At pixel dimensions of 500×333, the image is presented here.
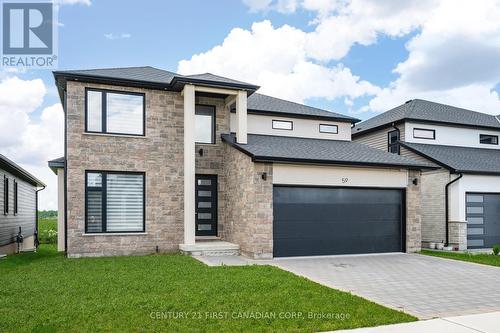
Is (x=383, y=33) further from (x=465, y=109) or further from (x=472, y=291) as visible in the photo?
(x=472, y=291)

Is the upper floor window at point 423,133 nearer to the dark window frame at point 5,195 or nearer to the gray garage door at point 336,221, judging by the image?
the gray garage door at point 336,221

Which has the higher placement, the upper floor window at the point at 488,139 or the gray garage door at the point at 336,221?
the upper floor window at the point at 488,139

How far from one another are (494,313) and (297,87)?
2391 centimetres

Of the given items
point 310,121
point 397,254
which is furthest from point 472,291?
point 310,121

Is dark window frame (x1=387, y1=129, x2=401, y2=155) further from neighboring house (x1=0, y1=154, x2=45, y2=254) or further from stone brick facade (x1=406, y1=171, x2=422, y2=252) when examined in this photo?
neighboring house (x1=0, y1=154, x2=45, y2=254)

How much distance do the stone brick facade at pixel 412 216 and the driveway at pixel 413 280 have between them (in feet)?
2.84

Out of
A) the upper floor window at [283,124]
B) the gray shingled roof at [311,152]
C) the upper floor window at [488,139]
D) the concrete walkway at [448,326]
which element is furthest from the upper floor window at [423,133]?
the concrete walkway at [448,326]

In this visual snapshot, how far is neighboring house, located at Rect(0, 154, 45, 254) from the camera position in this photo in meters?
15.2

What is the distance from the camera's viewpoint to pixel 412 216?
44.0 feet

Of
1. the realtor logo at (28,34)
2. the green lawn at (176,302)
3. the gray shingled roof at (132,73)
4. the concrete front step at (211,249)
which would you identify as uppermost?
the realtor logo at (28,34)

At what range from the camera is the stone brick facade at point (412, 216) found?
13.4 metres

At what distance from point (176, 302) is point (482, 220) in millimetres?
15070

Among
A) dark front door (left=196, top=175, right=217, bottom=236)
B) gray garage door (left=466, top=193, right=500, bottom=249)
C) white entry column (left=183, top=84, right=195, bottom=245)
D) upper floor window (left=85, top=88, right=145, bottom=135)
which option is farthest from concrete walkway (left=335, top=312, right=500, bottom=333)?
gray garage door (left=466, top=193, right=500, bottom=249)

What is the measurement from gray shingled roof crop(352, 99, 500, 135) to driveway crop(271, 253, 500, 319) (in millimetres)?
8539
